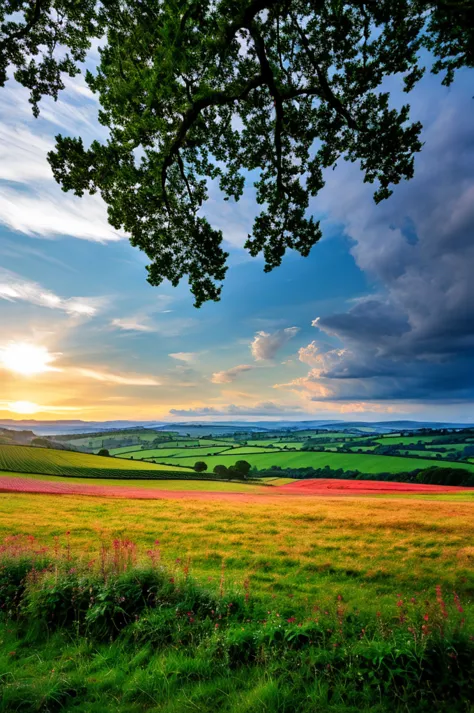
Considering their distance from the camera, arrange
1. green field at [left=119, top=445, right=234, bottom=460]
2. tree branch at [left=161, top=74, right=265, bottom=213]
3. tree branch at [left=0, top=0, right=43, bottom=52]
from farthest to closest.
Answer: green field at [left=119, top=445, right=234, bottom=460] → tree branch at [left=0, top=0, right=43, bottom=52] → tree branch at [left=161, top=74, right=265, bottom=213]

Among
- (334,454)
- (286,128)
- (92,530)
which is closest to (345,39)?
(286,128)

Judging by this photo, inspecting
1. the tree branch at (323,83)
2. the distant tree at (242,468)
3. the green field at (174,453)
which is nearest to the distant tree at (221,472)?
the distant tree at (242,468)

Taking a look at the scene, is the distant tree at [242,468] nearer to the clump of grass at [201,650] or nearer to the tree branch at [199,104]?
the clump of grass at [201,650]

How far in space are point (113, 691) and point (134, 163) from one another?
14.6 m

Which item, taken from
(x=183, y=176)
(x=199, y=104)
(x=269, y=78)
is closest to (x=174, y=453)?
(x=183, y=176)

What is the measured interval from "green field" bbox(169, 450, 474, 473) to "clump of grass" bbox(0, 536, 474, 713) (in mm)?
73427

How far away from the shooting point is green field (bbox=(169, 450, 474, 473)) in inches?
2862

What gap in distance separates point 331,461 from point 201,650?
276 feet

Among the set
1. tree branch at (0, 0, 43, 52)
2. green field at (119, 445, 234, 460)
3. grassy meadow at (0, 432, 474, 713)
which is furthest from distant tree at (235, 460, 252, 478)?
tree branch at (0, 0, 43, 52)

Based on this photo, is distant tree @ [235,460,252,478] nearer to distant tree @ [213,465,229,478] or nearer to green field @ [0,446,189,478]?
distant tree @ [213,465,229,478]

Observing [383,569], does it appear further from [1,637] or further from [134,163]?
[134,163]

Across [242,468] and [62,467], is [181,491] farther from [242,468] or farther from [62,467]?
[242,468]

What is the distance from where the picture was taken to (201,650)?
5289 mm

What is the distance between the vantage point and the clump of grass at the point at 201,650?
4340mm
